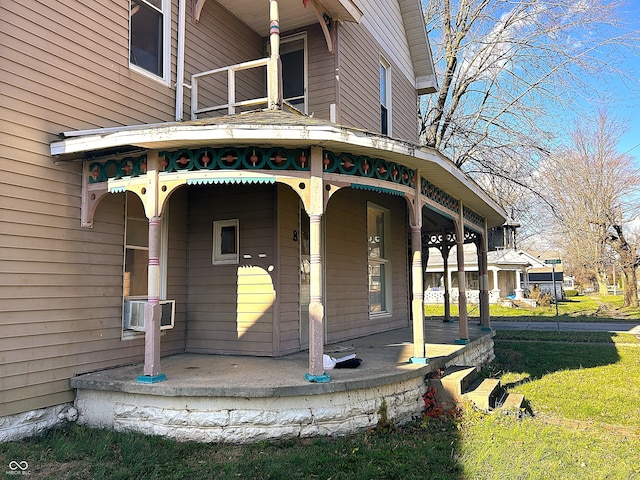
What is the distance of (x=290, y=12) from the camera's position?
8.18m

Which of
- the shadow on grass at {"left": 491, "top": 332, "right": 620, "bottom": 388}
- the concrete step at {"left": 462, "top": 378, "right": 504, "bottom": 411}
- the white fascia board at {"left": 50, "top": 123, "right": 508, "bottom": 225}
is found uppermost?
the white fascia board at {"left": 50, "top": 123, "right": 508, "bottom": 225}

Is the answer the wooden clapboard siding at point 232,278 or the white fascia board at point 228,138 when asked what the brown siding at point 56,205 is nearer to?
the white fascia board at point 228,138

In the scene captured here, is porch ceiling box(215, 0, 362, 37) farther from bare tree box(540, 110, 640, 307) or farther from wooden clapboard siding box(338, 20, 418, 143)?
bare tree box(540, 110, 640, 307)

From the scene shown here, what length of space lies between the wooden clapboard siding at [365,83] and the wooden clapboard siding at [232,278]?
2.46m

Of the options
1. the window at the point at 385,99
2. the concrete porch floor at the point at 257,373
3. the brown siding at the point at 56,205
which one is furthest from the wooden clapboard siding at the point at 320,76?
the concrete porch floor at the point at 257,373

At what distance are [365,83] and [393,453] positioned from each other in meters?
7.16

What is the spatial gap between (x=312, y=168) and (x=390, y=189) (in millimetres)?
1211

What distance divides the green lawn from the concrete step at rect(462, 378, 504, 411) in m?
0.19

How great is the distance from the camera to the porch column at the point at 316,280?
520 centimetres

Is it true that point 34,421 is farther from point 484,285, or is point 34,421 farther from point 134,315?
point 484,285

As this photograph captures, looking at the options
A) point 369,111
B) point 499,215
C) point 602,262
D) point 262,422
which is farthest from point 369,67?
point 602,262

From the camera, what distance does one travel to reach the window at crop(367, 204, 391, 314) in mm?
10273

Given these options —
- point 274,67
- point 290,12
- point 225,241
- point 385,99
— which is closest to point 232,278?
point 225,241

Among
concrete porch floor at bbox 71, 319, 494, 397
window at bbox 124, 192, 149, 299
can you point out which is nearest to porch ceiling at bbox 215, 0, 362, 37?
window at bbox 124, 192, 149, 299
